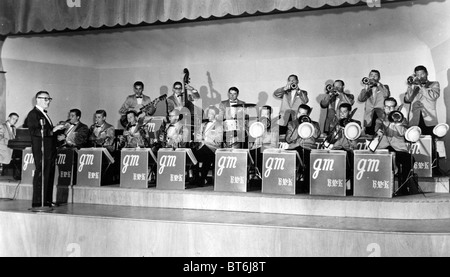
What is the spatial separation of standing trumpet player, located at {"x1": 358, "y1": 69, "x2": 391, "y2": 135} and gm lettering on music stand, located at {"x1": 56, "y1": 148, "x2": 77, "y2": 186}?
14.5 ft

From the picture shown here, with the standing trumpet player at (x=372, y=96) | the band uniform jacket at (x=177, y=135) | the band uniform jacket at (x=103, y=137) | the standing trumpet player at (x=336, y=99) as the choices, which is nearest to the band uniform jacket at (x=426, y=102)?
the standing trumpet player at (x=372, y=96)

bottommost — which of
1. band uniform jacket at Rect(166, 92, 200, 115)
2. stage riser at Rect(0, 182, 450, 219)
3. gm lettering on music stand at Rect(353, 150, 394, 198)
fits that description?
stage riser at Rect(0, 182, 450, 219)

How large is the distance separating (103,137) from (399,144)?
13.8ft

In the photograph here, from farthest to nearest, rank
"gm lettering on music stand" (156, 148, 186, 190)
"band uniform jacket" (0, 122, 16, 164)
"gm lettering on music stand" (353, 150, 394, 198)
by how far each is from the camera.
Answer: "band uniform jacket" (0, 122, 16, 164) < "gm lettering on music stand" (156, 148, 186, 190) < "gm lettering on music stand" (353, 150, 394, 198)

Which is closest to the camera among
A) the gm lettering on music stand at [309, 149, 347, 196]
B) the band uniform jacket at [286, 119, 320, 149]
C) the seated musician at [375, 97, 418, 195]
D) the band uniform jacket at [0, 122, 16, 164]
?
the gm lettering on music stand at [309, 149, 347, 196]

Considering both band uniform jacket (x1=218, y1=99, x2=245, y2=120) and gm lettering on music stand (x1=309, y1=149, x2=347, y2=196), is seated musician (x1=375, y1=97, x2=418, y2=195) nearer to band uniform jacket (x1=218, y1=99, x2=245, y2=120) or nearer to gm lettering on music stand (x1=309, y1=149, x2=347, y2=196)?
gm lettering on music stand (x1=309, y1=149, x2=347, y2=196)

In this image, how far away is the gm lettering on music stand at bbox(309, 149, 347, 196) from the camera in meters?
5.47

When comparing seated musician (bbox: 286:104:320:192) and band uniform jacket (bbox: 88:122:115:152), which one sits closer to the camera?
seated musician (bbox: 286:104:320:192)

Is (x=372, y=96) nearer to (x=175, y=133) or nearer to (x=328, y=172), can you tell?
(x=328, y=172)

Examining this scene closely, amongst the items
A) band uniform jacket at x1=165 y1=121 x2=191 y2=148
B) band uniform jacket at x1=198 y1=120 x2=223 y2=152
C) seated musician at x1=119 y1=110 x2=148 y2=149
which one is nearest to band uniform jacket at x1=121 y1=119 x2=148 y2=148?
seated musician at x1=119 y1=110 x2=148 y2=149

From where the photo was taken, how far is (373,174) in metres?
5.38

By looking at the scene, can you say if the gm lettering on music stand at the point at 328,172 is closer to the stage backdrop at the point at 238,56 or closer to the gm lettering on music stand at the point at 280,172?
the gm lettering on music stand at the point at 280,172

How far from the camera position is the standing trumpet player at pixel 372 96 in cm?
788

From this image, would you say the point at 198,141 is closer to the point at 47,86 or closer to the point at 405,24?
the point at 405,24
